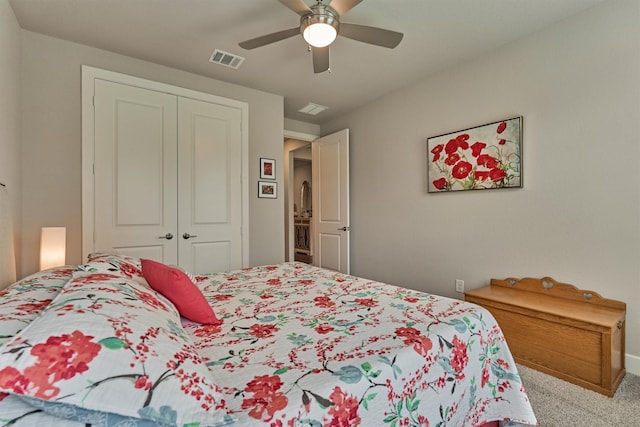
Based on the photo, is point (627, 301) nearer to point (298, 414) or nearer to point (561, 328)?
point (561, 328)

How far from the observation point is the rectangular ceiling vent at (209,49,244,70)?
2764 millimetres

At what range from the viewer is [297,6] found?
177 cm

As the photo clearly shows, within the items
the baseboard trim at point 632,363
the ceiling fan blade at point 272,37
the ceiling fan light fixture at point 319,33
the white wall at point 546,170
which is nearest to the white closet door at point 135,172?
the ceiling fan blade at point 272,37

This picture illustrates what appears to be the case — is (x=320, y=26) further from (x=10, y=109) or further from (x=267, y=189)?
(x=10, y=109)

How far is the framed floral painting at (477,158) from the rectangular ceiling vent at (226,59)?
2133mm

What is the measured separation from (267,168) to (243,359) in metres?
2.89

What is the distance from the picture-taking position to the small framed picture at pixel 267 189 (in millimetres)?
3606

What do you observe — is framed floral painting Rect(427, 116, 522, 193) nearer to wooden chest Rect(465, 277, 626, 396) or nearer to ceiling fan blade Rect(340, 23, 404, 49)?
wooden chest Rect(465, 277, 626, 396)

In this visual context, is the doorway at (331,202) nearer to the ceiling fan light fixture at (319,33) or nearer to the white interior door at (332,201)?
the white interior door at (332,201)

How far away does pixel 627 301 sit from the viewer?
2031mm

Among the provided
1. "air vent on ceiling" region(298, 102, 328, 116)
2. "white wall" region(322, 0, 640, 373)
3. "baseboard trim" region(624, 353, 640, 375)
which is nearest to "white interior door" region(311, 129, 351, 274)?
"air vent on ceiling" region(298, 102, 328, 116)

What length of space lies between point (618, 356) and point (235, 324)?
7.98 feet

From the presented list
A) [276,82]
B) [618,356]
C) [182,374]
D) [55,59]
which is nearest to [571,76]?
[618,356]

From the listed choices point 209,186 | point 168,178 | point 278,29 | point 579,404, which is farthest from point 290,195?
point 579,404
